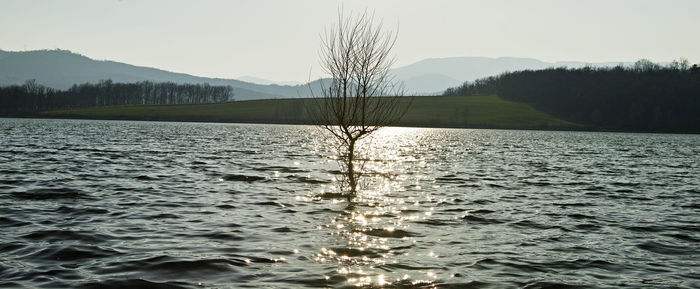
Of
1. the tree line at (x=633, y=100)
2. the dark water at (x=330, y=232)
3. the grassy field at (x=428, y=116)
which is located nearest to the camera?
the dark water at (x=330, y=232)

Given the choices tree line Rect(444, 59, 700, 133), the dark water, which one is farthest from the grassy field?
the dark water

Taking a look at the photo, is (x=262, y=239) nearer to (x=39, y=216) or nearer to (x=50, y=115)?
(x=39, y=216)

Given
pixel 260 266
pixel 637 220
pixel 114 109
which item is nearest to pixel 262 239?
pixel 260 266

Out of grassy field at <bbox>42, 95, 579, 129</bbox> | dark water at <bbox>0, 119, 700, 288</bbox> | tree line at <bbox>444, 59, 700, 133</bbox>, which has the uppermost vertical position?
tree line at <bbox>444, 59, 700, 133</bbox>

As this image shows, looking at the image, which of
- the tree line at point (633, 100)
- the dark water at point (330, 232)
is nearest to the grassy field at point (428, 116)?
the tree line at point (633, 100)

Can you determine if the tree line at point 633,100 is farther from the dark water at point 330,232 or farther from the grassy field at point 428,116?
the dark water at point 330,232

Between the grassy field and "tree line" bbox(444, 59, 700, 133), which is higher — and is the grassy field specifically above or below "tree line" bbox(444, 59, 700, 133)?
below

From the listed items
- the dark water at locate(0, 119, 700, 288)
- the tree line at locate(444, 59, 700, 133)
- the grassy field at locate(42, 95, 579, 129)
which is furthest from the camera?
the grassy field at locate(42, 95, 579, 129)

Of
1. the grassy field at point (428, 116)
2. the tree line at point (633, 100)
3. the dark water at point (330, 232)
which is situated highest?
the tree line at point (633, 100)

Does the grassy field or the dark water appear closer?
the dark water

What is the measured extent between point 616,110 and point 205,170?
179m

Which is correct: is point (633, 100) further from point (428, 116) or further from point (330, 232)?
point (330, 232)

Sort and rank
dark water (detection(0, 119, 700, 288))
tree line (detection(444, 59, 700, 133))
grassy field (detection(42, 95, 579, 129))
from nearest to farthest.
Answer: dark water (detection(0, 119, 700, 288)) → tree line (detection(444, 59, 700, 133)) → grassy field (detection(42, 95, 579, 129))

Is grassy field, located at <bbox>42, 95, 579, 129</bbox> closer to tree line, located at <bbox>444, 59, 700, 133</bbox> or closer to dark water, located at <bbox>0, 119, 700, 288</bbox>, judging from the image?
tree line, located at <bbox>444, 59, 700, 133</bbox>
